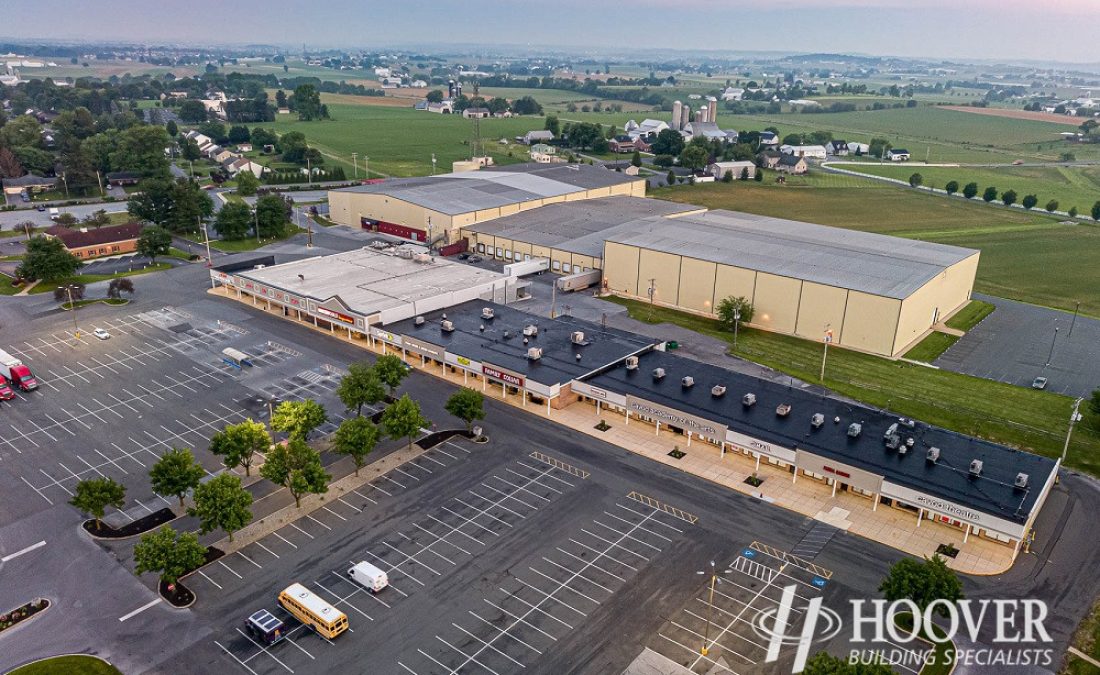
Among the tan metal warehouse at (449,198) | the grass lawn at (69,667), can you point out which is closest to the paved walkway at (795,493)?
the grass lawn at (69,667)

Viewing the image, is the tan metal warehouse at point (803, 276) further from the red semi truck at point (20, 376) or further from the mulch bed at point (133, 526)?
the red semi truck at point (20, 376)

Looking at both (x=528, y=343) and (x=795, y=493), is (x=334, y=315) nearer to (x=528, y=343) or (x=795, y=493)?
(x=528, y=343)

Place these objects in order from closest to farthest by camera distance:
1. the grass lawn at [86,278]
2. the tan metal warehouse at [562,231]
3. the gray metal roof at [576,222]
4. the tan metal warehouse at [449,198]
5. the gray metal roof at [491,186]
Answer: the grass lawn at [86,278]
the tan metal warehouse at [562,231]
the gray metal roof at [576,222]
the tan metal warehouse at [449,198]
the gray metal roof at [491,186]

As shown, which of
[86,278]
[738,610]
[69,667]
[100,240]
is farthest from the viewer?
[100,240]

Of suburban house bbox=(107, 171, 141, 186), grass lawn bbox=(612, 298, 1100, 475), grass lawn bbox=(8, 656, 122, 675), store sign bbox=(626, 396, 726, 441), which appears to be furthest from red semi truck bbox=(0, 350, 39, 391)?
suburban house bbox=(107, 171, 141, 186)

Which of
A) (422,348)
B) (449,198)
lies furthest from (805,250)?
(449,198)

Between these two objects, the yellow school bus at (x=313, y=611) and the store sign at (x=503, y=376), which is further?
the store sign at (x=503, y=376)
